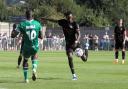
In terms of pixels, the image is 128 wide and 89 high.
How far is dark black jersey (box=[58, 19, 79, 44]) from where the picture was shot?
65.4 ft

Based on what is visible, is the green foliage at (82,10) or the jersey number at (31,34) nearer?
the jersey number at (31,34)

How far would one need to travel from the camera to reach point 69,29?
787 inches

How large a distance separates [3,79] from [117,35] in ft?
40.9

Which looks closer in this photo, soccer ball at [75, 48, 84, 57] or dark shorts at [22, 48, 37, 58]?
dark shorts at [22, 48, 37, 58]

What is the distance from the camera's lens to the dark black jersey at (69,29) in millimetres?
19938

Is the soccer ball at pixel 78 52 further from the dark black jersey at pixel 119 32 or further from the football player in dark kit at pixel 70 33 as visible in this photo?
the dark black jersey at pixel 119 32

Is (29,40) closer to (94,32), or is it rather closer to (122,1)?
(94,32)

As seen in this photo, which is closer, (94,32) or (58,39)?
(58,39)

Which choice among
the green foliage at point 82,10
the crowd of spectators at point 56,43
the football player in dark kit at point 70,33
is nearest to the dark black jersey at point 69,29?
the football player in dark kit at point 70,33

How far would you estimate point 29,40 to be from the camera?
18.3 m

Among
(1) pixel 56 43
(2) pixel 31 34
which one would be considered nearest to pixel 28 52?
(2) pixel 31 34

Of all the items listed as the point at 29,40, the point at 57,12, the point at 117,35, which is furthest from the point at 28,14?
the point at 57,12

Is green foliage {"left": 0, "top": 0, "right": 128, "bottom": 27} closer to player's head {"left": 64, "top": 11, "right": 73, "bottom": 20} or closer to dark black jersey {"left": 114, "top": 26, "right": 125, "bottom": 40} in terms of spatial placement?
dark black jersey {"left": 114, "top": 26, "right": 125, "bottom": 40}

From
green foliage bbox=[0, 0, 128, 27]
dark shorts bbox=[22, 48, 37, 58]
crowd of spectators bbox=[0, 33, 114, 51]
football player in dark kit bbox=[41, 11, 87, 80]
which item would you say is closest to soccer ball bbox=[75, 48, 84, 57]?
football player in dark kit bbox=[41, 11, 87, 80]
